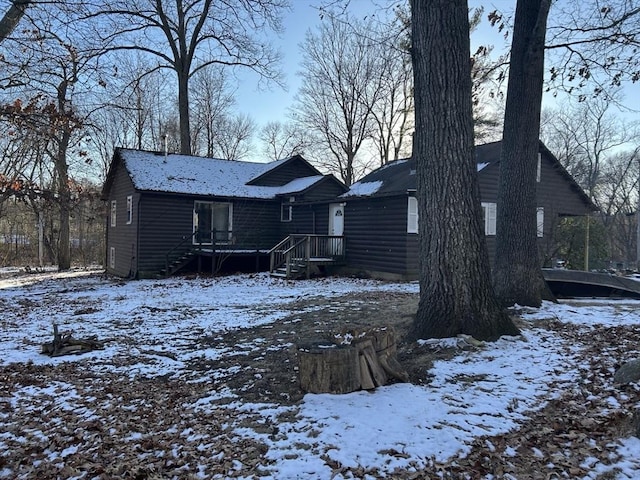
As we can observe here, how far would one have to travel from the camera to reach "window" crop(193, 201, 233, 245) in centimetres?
1694

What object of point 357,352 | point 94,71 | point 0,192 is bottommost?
point 357,352

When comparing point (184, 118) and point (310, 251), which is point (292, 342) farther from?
point (184, 118)

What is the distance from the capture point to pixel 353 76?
2992cm

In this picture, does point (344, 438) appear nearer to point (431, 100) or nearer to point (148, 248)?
point (431, 100)

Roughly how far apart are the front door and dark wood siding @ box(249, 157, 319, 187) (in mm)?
3695

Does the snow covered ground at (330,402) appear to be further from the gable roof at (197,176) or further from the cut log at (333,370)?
the gable roof at (197,176)

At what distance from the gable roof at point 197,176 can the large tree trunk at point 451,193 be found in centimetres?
1270

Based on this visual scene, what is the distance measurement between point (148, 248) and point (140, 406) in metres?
13.2

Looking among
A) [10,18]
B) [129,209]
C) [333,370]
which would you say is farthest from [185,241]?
[333,370]

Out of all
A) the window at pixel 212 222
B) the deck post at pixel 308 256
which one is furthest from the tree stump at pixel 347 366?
the window at pixel 212 222

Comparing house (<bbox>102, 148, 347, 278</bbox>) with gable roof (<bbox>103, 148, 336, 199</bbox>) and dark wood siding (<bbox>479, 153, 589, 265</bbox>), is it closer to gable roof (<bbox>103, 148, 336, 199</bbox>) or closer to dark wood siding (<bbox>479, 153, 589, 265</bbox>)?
gable roof (<bbox>103, 148, 336, 199</bbox>)

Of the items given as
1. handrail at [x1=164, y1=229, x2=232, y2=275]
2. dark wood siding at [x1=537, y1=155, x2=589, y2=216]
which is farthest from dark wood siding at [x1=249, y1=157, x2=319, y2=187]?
dark wood siding at [x1=537, y1=155, x2=589, y2=216]

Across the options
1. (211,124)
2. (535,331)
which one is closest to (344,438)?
(535,331)

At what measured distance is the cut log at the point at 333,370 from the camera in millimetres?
3945
